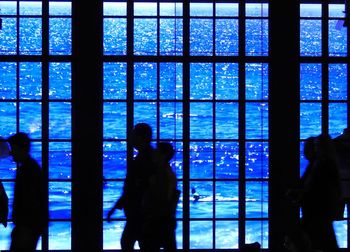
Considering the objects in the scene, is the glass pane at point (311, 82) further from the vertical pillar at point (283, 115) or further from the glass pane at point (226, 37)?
the glass pane at point (226, 37)

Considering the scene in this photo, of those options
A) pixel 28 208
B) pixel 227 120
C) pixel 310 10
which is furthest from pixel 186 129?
pixel 28 208

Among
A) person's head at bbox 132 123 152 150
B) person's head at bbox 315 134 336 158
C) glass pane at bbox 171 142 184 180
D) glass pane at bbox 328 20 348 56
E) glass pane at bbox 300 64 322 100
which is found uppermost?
glass pane at bbox 328 20 348 56

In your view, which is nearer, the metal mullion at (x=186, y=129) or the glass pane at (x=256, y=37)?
the metal mullion at (x=186, y=129)

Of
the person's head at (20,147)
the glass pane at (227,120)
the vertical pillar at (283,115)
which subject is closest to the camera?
the person's head at (20,147)

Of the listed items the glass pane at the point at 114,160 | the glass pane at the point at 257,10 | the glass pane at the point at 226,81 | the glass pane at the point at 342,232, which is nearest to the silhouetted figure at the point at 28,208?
the glass pane at the point at 114,160

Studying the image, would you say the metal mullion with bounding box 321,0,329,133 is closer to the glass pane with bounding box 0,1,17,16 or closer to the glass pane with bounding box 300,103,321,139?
the glass pane with bounding box 300,103,321,139

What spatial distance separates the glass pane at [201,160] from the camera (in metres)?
10.7

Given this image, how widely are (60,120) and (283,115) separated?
2389 millimetres

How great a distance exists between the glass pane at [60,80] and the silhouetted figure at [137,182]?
2634mm

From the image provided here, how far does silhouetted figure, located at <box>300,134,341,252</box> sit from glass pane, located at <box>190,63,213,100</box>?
296cm

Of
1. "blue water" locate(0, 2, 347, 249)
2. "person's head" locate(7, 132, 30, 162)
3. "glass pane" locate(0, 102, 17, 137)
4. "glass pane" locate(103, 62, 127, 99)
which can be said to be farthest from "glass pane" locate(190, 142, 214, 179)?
"person's head" locate(7, 132, 30, 162)

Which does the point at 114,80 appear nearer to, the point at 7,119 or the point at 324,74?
the point at 7,119

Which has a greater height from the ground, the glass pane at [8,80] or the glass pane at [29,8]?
the glass pane at [29,8]

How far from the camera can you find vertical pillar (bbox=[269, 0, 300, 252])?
1061 centimetres
